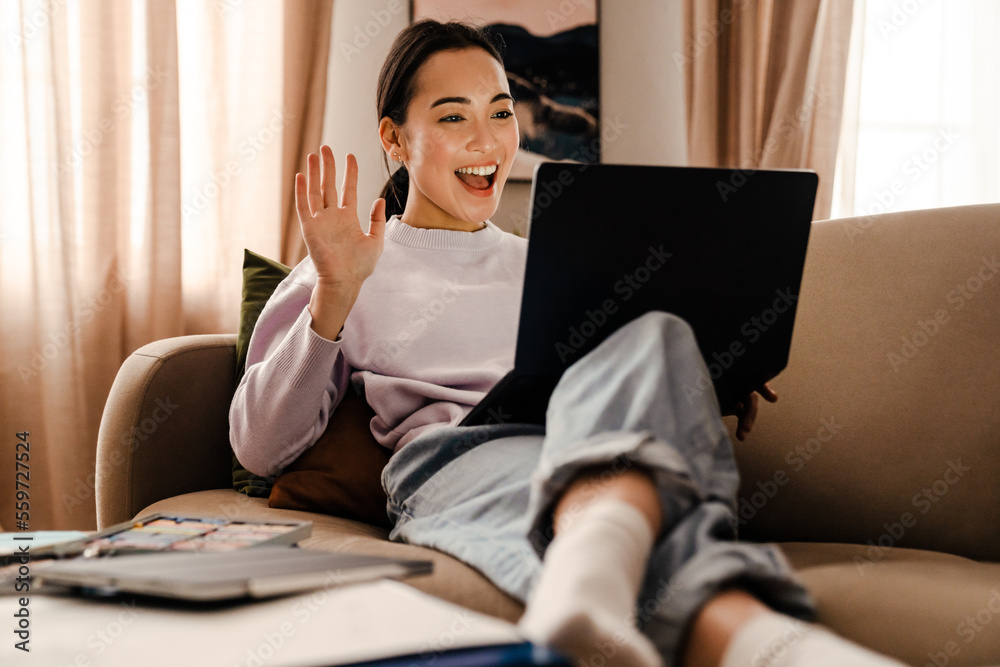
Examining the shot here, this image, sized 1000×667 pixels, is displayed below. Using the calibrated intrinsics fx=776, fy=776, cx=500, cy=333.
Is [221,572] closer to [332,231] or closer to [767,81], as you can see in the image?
[332,231]

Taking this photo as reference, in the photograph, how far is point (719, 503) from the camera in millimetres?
664

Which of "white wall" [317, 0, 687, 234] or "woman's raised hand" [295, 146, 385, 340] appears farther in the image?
"white wall" [317, 0, 687, 234]

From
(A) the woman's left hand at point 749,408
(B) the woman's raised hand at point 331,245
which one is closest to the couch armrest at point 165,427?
(B) the woman's raised hand at point 331,245

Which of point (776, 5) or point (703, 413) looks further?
point (776, 5)

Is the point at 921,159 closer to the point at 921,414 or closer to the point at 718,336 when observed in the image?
the point at 921,414

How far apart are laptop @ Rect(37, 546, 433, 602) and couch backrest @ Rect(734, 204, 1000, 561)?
652 mm

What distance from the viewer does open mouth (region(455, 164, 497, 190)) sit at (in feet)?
4.37

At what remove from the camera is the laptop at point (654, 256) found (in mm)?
781

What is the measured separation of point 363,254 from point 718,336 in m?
0.48

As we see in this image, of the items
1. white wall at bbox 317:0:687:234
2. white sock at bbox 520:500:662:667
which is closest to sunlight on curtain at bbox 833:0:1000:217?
white wall at bbox 317:0:687:234

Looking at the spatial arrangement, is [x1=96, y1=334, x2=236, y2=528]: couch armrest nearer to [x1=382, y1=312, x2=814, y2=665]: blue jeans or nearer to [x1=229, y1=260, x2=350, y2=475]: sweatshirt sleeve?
[x1=229, y1=260, x2=350, y2=475]: sweatshirt sleeve

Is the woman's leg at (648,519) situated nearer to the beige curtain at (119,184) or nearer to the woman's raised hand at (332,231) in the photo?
the woman's raised hand at (332,231)

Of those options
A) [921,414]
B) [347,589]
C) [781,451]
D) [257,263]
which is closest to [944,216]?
[921,414]

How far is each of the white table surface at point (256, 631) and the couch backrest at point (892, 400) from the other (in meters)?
0.65
